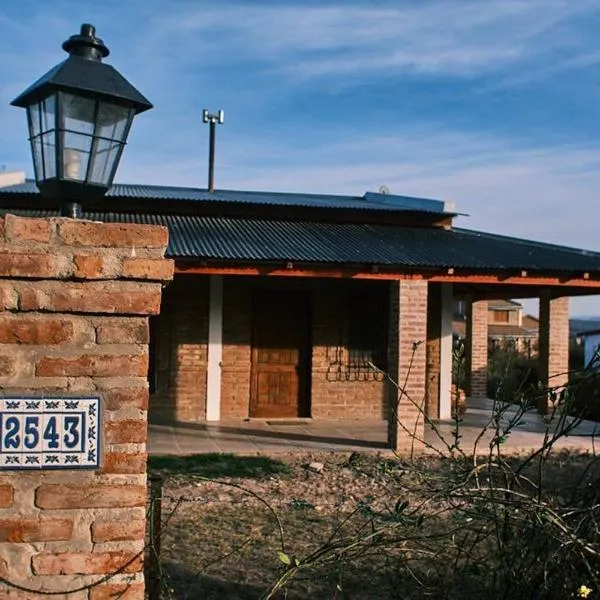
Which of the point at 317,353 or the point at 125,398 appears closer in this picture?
the point at 125,398

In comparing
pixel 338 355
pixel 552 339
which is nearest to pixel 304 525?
pixel 338 355

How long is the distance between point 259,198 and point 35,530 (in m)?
12.9

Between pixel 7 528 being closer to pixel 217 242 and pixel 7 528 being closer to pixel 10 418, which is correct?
pixel 10 418

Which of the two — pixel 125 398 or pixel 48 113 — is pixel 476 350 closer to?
pixel 48 113

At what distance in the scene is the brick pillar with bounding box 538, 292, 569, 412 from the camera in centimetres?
1388

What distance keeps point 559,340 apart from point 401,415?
5.02 metres

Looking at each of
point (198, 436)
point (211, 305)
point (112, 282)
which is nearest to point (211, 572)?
point (112, 282)

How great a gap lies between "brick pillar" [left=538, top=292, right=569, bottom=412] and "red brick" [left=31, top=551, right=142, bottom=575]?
39.6ft

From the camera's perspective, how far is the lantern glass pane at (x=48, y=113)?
3.02 metres

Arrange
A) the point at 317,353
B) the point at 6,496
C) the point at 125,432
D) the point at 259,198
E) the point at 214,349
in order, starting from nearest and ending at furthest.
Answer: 1. the point at 6,496
2. the point at 125,432
3. the point at 214,349
4. the point at 317,353
5. the point at 259,198

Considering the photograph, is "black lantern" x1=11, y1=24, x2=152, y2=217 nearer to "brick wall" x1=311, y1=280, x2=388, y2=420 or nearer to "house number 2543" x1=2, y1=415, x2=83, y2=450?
"house number 2543" x1=2, y1=415, x2=83, y2=450

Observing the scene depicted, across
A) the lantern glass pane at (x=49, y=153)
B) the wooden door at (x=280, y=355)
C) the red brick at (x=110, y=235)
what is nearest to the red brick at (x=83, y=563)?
the red brick at (x=110, y=235)

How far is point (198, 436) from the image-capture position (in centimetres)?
1117

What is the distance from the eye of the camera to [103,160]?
3.16 meters
